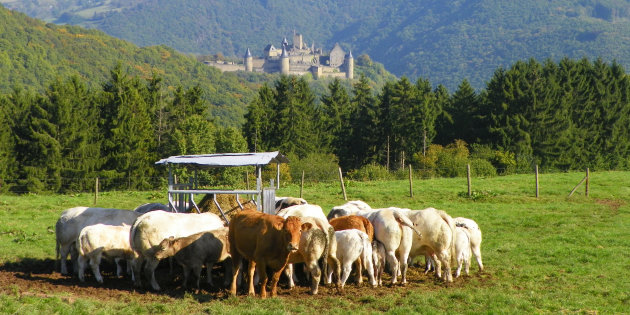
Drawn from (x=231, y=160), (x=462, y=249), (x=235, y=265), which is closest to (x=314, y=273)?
(x=235, y=265)

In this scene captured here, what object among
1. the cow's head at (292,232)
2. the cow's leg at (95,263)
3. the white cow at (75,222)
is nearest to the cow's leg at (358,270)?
the cow's head at (292,232)

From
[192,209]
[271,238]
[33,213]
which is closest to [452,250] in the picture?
[271,238]

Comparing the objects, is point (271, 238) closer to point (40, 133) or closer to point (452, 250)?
point (452, 250)

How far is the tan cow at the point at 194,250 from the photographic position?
13047 mm

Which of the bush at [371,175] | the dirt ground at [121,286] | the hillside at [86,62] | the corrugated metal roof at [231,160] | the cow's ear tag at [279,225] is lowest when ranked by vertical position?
the dirt ground at [121,286]

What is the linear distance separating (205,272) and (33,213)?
1377 centimetres

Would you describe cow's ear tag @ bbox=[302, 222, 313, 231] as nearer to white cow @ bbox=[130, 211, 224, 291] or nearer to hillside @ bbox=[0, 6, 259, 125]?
white cow @ bbox=[130, 211, 224, 291]

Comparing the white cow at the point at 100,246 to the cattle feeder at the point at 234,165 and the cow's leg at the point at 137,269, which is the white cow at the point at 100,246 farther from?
the cattle feeder at the point at 234,165

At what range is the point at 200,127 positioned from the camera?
5603 cm

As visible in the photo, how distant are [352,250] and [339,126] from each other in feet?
191

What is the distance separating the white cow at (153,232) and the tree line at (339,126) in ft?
100

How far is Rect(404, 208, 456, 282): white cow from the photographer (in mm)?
13914

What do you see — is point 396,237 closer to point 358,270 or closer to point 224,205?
point 358,270

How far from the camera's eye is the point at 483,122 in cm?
6244
